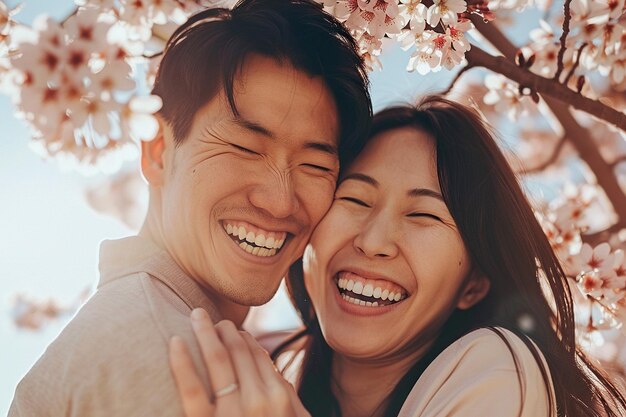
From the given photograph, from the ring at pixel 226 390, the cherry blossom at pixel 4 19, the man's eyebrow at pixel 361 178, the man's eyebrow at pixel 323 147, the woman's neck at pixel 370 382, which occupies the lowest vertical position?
the woman's neck at pixel 370 382

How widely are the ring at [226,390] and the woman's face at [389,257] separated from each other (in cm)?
62

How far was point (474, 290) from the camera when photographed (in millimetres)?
2262

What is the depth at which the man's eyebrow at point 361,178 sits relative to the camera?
2164mm

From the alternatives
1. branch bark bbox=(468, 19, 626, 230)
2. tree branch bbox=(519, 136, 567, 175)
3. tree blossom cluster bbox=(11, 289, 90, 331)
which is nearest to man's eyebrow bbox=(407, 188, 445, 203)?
branch bark bbox=(468, 19, 626, 230)

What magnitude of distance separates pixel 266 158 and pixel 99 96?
58 cm

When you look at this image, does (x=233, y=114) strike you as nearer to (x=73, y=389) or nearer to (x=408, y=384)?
(x=73, y=389)

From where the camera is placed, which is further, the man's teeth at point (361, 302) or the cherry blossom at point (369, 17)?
the man's teeth at point (361, 302)

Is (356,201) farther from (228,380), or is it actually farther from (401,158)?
(228,380)

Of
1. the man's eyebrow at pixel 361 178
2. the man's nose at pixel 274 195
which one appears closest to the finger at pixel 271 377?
the man's nose at pixel 274 195

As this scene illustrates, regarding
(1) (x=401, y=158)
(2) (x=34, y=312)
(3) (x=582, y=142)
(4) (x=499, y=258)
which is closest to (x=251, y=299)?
(1) (x=401, y=158)

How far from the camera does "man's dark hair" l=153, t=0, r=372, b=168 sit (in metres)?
2.02

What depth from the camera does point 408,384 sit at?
219 centimetres

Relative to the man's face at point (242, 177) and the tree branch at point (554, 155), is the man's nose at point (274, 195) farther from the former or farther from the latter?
the tree branch at point (554, 155)

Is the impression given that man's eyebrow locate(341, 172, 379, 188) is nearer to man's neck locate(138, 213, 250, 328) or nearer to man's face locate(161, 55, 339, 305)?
man's face locate(161, 55, 339, 305)
